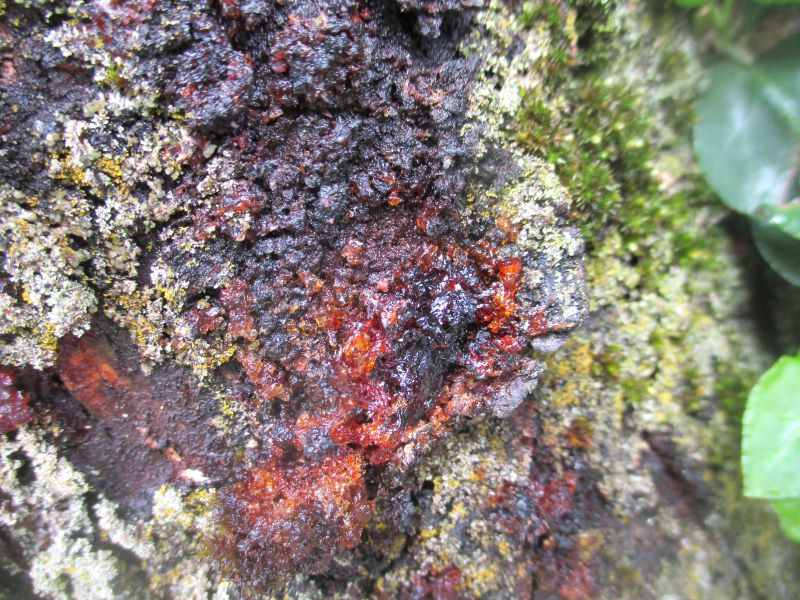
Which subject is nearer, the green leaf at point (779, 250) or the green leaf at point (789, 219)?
the green leaf at point (789, 219)

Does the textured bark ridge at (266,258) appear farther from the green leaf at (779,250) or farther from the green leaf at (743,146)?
the green leaf at (779,250)

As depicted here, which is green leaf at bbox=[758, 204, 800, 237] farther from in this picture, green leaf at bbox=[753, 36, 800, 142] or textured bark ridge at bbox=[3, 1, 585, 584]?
textured bark ridge at bbox=[3, 1, 585, 584]

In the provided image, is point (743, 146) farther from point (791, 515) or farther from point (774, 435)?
point (791, 515)

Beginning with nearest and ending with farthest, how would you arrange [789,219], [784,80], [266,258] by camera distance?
[266,258] → [789,219] → [784,80]

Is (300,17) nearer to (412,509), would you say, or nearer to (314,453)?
(314,453)

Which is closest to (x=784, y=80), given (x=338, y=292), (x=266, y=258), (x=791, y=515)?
(x=791, y=515)

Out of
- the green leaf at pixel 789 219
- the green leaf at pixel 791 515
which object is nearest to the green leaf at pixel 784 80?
the green leaf at pixel 789 219

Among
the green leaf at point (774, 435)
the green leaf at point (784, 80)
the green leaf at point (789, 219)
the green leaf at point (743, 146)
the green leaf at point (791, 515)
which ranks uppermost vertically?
the green leaf at point (784, 80)
